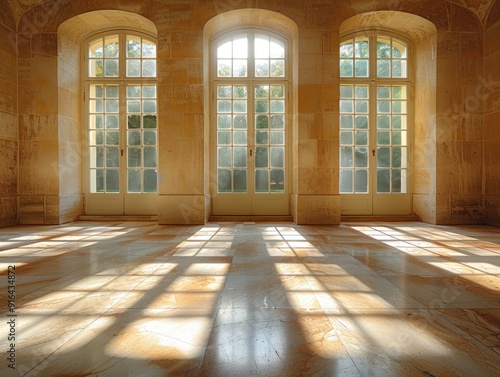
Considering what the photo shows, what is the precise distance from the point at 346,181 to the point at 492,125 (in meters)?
2.72

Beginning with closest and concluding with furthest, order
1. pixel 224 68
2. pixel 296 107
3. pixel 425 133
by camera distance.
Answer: pixel 296 107, pixel 425 133, pixel 224 68

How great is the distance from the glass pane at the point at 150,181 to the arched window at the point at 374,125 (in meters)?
3.79

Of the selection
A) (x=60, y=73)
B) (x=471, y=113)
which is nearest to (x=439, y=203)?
(x=471, y=113)

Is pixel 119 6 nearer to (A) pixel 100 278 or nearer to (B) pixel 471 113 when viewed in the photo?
(A) pixel 100 278

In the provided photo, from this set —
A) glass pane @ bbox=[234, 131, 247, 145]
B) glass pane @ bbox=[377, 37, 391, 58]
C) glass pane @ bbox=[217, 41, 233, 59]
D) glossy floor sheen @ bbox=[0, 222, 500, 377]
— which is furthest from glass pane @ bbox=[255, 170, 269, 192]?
glass pane @ bbox=[377, 37, 391, 58]

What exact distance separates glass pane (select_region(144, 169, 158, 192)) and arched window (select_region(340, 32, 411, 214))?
3791mm

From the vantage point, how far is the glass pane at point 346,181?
267 inches

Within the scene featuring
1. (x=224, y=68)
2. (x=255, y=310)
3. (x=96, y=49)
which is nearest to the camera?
(x=255, y=310)

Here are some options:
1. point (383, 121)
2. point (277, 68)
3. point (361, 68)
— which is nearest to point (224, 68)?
point (277, 68)

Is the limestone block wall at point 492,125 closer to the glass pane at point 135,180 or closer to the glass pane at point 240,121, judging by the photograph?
the glass pane at point 240,121

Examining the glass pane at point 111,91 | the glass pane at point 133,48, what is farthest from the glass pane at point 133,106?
the glass pane at point 133,48

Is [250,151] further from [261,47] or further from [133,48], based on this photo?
[133,48]

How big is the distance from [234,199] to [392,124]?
3.59 m

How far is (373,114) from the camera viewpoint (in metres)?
6.82
